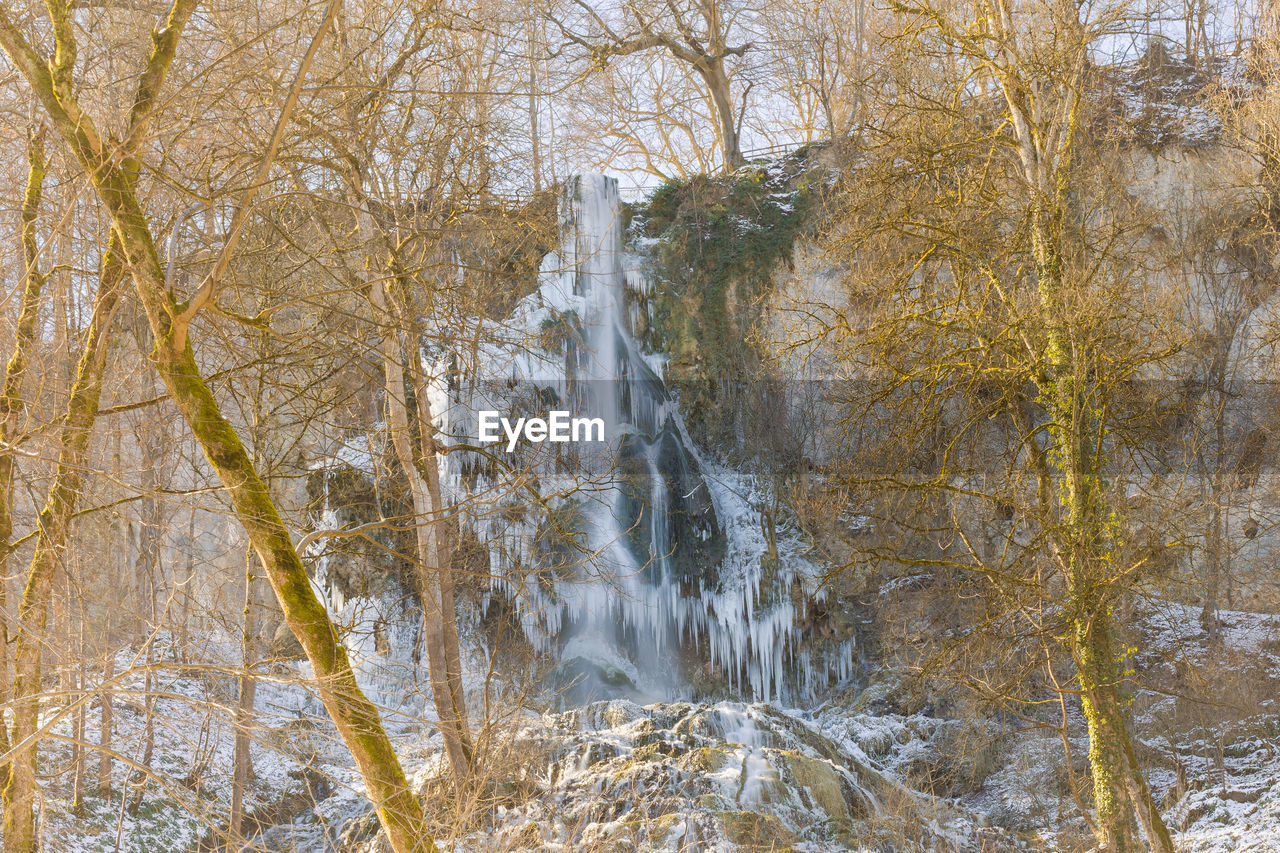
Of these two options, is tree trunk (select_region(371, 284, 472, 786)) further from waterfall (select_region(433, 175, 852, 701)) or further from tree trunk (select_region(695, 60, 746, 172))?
tree trunk (select_region(695, 60, 746, 172))

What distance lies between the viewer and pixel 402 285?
721 centimetres

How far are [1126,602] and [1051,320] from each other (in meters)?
6.23

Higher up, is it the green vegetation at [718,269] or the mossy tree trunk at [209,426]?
the green vegetation at [718,269]

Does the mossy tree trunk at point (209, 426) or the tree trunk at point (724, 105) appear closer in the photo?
the mossy tree trunk at point (209, 426)

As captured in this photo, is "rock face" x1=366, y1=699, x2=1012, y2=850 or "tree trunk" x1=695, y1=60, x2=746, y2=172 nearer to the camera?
"rock face" x1=366, y1=699, x2=1012, y2=850

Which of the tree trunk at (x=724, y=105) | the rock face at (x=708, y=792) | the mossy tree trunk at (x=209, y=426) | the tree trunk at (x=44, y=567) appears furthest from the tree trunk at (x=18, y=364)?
the tree trunk at (x=724, y=105)

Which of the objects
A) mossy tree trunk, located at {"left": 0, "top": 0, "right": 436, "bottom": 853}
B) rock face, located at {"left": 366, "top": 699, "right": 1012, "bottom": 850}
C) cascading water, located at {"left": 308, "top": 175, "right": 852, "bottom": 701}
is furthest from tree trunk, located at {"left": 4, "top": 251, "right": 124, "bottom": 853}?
cascading water, located at {"left": 308, "top": 175, "right": 852, "bottom": 701}

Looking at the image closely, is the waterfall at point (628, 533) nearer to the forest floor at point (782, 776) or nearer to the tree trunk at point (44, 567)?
the forest floor at point (782, 776)

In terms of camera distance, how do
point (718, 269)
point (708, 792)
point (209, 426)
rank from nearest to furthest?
point (209, 426) → point (708, 792) → point (718, 269)

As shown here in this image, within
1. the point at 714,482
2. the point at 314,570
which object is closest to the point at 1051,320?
the point at 714,482

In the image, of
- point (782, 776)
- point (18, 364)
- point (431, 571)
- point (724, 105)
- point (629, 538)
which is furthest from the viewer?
point (724, 105)

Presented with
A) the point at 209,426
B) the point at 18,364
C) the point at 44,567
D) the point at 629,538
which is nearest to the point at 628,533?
the point at 629,538

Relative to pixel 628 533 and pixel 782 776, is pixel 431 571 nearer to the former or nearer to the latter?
pixel 782 776

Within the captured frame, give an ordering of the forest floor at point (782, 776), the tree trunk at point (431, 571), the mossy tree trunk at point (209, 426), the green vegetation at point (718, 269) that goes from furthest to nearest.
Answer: the green vegetation at point (718, 269) → the forest floor at point (782, 776) → the tree trunk at point (431, 571) → the mossy tree trunk at point (209, 426)
